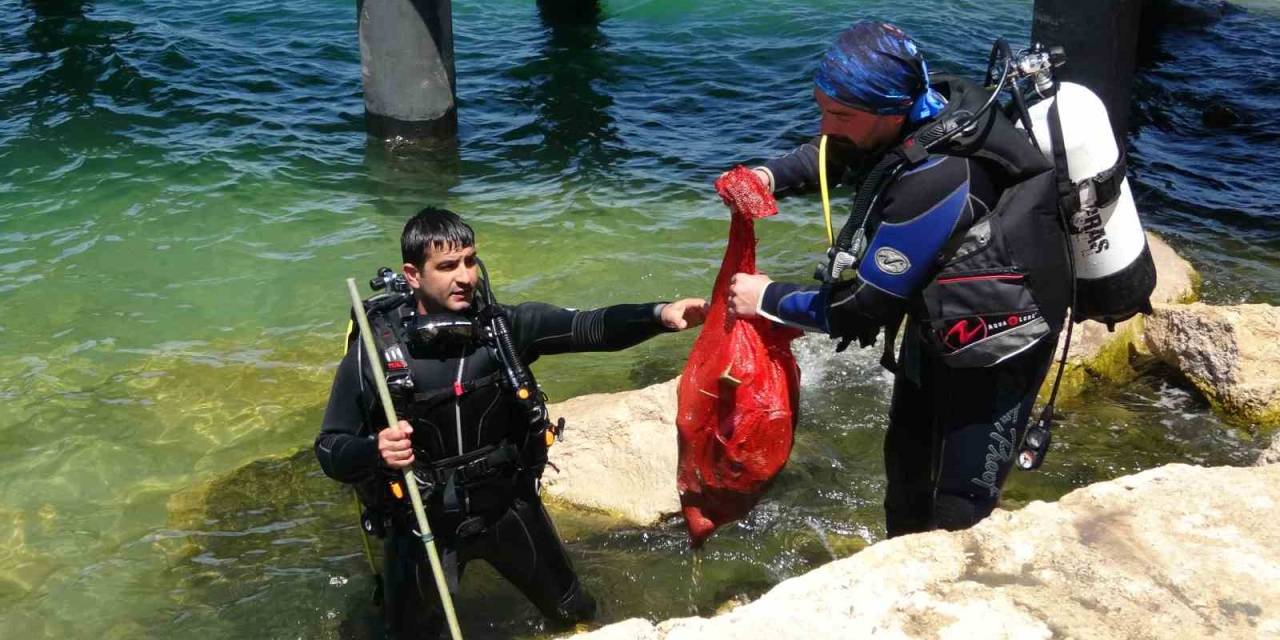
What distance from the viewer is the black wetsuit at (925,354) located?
2.81 m

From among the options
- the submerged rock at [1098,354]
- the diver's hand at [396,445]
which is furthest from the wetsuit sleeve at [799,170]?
the submerged rock at [1098,354]

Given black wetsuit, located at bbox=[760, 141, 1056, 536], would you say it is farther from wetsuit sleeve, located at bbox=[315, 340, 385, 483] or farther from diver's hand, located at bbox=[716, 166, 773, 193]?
wetsuit sleeve, located at bbox=[315, 340, 385, 483]

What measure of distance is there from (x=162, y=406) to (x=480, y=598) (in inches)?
116

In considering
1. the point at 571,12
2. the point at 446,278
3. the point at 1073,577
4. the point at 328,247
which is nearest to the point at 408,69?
the point at 328,247

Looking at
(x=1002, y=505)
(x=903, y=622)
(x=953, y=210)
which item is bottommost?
(x=1002, y=505)

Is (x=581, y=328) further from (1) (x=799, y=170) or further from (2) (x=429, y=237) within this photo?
(1) (x=799, y=170)

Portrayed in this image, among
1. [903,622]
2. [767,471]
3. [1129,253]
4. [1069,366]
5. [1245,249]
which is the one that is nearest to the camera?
[903,622]

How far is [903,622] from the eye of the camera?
2492 mm

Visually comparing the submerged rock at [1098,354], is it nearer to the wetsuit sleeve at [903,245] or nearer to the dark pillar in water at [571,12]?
the wetsuit sleeve at [903,245]

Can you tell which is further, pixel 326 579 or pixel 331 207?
pixel 331 207

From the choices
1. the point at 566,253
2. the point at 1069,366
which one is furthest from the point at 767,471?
the point at 566,253

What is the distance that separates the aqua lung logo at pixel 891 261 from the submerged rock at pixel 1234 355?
11.3 feet

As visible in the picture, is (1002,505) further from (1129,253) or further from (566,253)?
(566,253)

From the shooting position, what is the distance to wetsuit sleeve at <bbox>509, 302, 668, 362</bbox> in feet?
11.2
